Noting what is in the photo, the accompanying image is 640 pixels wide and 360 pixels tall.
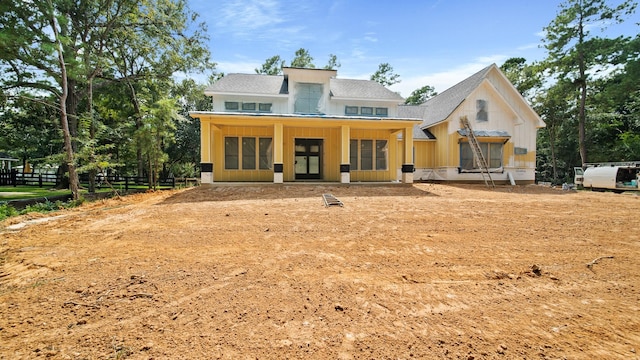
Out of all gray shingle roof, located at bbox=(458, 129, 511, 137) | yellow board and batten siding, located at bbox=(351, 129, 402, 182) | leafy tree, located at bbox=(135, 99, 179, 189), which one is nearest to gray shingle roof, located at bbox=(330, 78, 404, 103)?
yellow board and batten siding, located at bbox=(351, 129, 402, 182)

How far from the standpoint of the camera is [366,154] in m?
16.0

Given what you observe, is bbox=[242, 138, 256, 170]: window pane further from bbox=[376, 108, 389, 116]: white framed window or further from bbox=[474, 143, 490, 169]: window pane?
bbox=[474, 143, 490, 169]: window pane

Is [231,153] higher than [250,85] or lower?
lower

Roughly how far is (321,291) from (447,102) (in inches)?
768

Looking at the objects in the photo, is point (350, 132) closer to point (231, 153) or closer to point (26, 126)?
point (231, 153)

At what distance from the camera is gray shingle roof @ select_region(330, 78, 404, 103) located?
1720 cm

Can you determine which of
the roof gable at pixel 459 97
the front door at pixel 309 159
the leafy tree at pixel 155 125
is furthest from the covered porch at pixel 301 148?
the roof gable at pixel 459 97

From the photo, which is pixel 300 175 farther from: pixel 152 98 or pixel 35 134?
pixel 35 134

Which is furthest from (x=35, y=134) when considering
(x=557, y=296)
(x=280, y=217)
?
(x=557, y=296)

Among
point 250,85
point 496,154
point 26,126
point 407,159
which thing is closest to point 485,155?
point 496,154

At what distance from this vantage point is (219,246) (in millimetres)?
4633

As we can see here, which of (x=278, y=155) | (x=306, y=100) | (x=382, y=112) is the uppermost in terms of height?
(x=306, y=100)

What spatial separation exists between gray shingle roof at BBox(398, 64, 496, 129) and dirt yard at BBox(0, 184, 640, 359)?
1331 centimetres

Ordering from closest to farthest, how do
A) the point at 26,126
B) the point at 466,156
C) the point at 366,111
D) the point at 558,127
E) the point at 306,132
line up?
the point at 306,132, the point at 466,156, the point at 366,111, the point at 26,126, the point at 558,127
